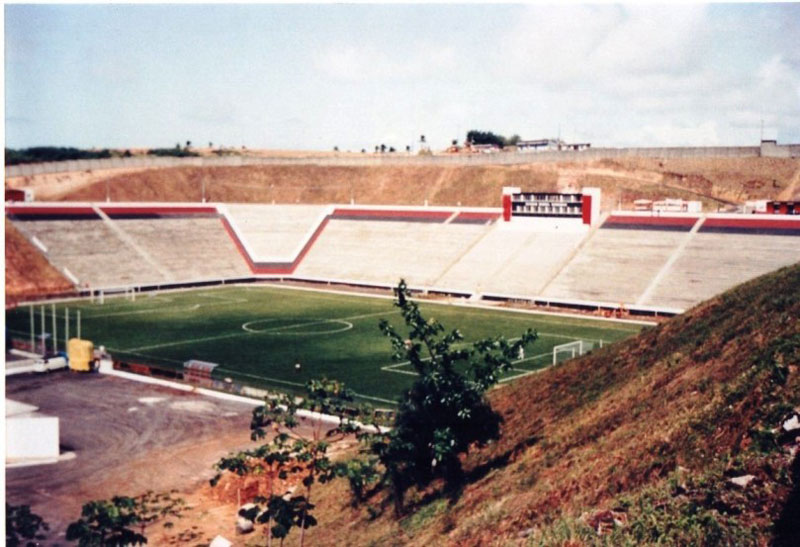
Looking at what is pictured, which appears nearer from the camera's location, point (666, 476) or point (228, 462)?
point (666, 476)

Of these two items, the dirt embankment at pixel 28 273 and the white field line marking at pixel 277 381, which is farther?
the dirt embankment at pixel 28 273

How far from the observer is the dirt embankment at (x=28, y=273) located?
62.1 m

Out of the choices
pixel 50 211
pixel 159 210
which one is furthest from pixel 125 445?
pixel 159 210

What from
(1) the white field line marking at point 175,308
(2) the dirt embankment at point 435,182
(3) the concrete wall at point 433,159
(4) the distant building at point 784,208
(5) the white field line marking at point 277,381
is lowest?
(5) the white field line marking at point 277,381

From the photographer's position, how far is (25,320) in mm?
53281

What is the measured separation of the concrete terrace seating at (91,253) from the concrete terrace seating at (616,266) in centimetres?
3552

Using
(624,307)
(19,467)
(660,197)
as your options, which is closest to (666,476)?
(19,467)

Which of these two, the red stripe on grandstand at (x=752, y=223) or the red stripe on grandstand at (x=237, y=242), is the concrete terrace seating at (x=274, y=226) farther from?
the red stripe on grandstand at (x=752, y=223)

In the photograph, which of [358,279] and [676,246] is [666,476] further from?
[358,279]

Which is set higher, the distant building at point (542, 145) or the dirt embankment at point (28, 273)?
the distant building at point (542, 145)

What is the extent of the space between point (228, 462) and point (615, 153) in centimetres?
9468

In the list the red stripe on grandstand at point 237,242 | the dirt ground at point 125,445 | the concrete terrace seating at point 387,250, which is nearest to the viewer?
the dirt ground at point 125,445

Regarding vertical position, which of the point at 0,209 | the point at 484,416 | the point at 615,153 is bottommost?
the point at 484,416

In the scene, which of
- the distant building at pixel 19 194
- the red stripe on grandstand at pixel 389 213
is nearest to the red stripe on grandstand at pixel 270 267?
the red stripe on grandstand at pixel 389 213
